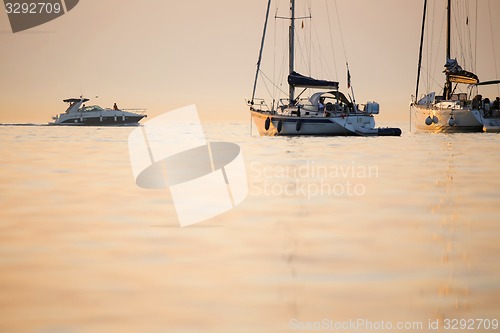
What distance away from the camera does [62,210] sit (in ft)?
53.5

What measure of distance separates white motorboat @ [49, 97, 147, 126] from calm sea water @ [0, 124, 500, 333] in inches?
4273

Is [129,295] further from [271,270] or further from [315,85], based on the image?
[315,85]

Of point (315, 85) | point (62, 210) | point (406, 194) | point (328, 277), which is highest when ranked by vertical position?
point (328, 277)

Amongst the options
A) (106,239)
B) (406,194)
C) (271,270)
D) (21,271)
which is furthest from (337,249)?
(406,194)

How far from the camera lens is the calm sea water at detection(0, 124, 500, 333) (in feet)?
25.3

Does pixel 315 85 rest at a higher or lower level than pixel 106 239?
lower

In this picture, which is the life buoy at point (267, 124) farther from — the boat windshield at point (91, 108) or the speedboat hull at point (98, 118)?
the boat windshield at point (91, 108)

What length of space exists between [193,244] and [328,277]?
3.06 meters

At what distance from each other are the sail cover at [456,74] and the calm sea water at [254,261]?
65.7 metres
